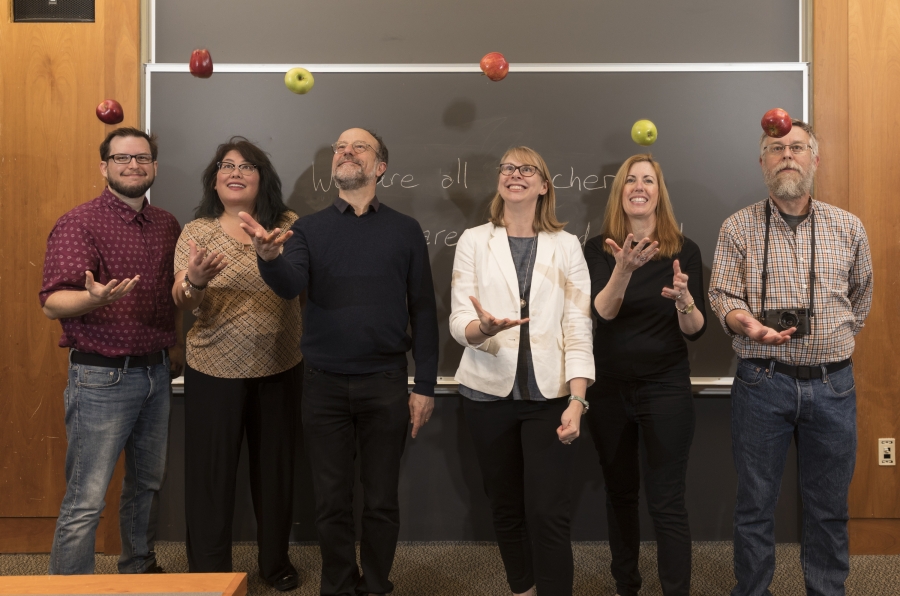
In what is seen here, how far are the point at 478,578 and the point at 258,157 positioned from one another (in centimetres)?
205

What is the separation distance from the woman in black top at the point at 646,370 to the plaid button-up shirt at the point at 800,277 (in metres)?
0.13

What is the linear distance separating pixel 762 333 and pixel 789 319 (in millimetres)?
173

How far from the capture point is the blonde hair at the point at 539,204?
94.6 inches

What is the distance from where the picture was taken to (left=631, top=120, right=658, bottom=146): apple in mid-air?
9.07 ft

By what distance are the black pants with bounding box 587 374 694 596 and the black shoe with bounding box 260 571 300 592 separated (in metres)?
1.41

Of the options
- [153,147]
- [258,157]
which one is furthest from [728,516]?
[153,147]

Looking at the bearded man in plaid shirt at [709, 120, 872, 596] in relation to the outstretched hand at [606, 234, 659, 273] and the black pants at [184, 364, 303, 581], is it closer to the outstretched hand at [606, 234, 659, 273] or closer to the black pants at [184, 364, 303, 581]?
the outstretched hand at [606, 234, 659, 273]

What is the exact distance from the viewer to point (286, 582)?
2.74 m

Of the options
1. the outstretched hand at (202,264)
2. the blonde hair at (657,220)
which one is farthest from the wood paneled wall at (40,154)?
the blonde hair at (657,220)

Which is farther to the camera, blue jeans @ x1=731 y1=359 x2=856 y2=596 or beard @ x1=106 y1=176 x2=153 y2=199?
beard @ x1=106 y1=176 x2=153 y2=199

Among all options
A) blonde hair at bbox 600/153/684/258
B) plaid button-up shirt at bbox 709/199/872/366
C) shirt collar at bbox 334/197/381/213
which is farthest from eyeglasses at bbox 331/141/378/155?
plaid button-up shirt at bbox 709/199/872/366

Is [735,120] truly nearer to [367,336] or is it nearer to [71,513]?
[367,336]

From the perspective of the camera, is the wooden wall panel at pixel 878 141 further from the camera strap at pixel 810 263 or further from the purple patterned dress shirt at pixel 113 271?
the purple patterned dress shirt at pixel 113 271

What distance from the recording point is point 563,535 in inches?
89.4
